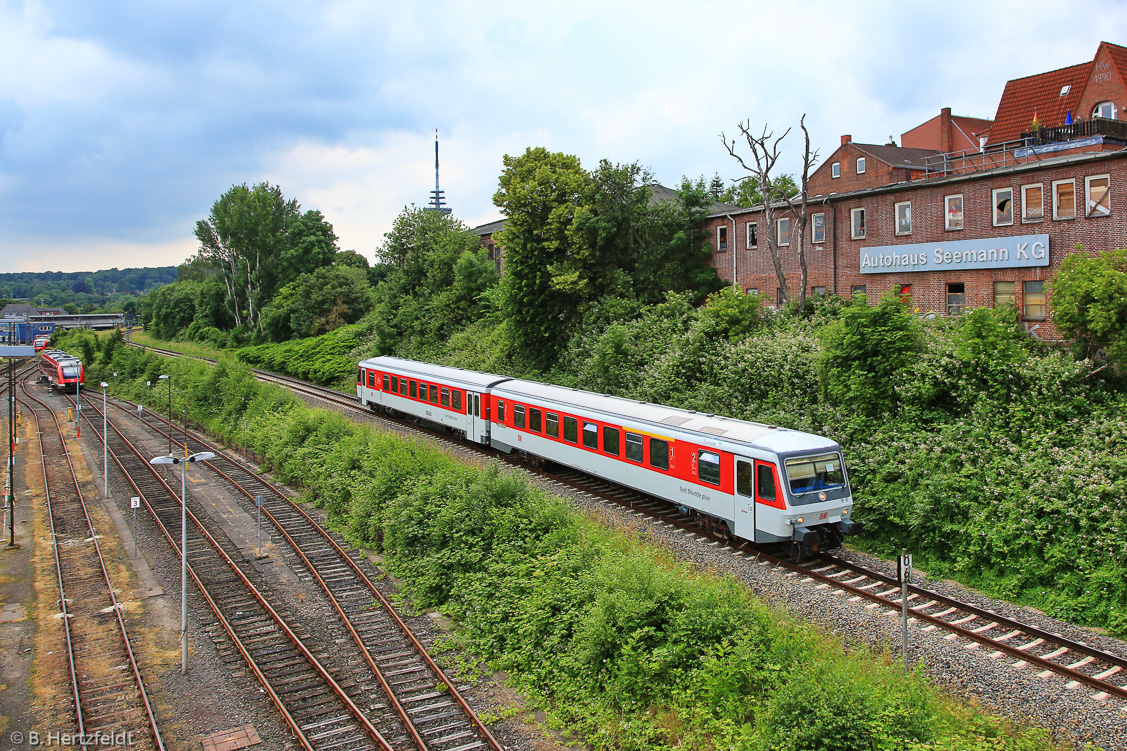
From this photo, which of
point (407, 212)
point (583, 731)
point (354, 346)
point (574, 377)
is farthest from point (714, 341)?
point (407, 212)

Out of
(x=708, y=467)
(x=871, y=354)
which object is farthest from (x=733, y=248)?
(x=708, y=467)

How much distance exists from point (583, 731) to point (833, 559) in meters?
7.37

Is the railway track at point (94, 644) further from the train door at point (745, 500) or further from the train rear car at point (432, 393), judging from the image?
the train rear car at point (432, 393)

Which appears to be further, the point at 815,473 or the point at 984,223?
the point at 984,223

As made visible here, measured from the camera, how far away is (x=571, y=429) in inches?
870

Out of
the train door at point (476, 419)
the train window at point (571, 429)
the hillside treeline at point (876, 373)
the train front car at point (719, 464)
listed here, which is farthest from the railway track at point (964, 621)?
the train door at point (476, 419)

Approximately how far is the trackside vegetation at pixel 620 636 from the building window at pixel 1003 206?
15.4 metres

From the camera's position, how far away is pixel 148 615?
16312 millimetres

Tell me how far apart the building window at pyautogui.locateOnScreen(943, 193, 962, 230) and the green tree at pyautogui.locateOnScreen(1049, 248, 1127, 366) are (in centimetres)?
596

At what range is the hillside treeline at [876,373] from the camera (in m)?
14.1

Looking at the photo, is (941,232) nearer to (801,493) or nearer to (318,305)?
(801,493)

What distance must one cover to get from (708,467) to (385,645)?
7.75 m

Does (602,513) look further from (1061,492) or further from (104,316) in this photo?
(104,316)

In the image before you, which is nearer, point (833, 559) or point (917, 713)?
point (917, 713)
